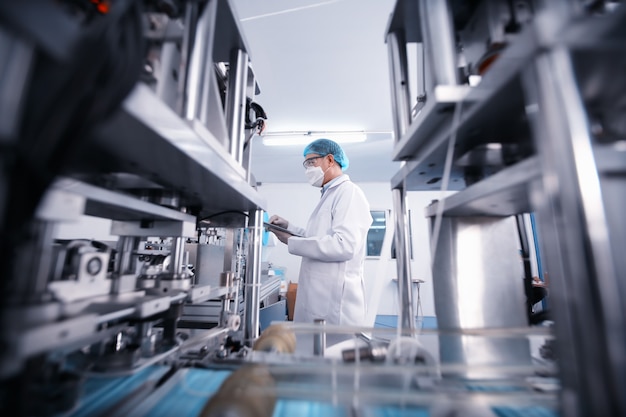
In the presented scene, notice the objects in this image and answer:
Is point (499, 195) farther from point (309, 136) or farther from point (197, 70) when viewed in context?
point (309, 136)

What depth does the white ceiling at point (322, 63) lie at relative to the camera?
59.7 inches

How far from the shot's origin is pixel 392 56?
759mm

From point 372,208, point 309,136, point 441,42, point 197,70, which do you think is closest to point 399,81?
point 441,42

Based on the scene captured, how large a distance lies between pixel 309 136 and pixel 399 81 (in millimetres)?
2335

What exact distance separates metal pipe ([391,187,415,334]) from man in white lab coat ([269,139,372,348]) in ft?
1.60

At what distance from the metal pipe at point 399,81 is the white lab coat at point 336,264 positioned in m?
0.64

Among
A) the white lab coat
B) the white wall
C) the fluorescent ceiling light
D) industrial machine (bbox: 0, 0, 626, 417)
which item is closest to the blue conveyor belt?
industrial machine (bbox: 0, 0, 626, 417)

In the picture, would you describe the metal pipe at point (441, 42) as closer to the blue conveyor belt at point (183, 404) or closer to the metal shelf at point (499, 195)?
the metal shelf at point (499, 195)

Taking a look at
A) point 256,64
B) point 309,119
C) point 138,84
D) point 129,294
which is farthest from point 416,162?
point 309,119

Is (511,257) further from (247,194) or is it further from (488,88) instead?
(247,194)

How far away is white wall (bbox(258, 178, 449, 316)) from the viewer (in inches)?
164

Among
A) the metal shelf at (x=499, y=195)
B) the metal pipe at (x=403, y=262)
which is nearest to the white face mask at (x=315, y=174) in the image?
the metal pipe at (x=403, y=262)

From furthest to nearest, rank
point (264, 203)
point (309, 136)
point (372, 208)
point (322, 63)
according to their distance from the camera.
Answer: point (372, 208)
point (309, 136)
point (322, 63)
point (264, 203)

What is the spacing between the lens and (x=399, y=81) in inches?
29.2
